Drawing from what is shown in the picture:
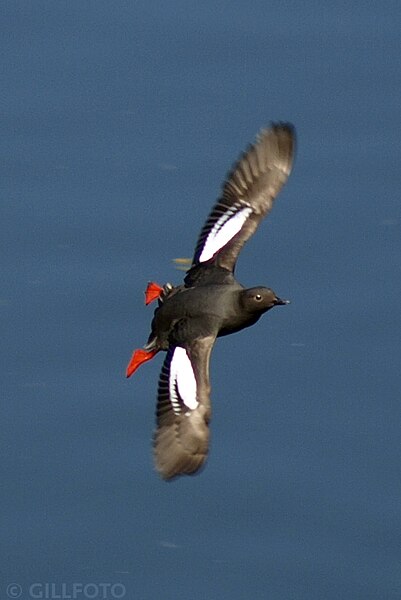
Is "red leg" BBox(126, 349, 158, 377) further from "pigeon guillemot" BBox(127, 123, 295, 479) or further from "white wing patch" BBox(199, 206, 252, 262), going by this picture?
"white wing patch" BBox(199, 206, 252, 262)

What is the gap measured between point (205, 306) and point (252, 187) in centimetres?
92

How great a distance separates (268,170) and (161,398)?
134 centimetres

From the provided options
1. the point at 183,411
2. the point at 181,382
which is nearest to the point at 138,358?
the point at 181,382

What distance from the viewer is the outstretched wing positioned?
8242mm

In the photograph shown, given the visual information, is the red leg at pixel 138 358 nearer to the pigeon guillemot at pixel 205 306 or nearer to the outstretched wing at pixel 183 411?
the pigeon guillemot at pixel 205 306

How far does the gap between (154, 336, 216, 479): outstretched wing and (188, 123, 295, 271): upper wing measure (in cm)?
73

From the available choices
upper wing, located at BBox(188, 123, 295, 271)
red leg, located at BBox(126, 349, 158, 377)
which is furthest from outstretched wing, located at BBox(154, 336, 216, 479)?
upper wing, located at BBox(188, 123, 295, 271)

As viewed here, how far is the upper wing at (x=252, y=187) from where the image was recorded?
9289 millimetres

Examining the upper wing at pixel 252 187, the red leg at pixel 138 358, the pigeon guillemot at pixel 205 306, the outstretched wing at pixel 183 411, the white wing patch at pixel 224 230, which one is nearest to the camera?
the outstretched wing at pixel 183 411

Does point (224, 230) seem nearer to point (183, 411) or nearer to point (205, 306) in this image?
point (205, 306)

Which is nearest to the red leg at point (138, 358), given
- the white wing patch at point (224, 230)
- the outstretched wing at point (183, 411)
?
the outstretched wing at point (183, 411)

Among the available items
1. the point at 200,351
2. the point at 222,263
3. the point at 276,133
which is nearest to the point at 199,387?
the point at 200,351

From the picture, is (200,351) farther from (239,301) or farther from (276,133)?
(276,133)

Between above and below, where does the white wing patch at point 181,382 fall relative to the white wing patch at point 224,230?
below
